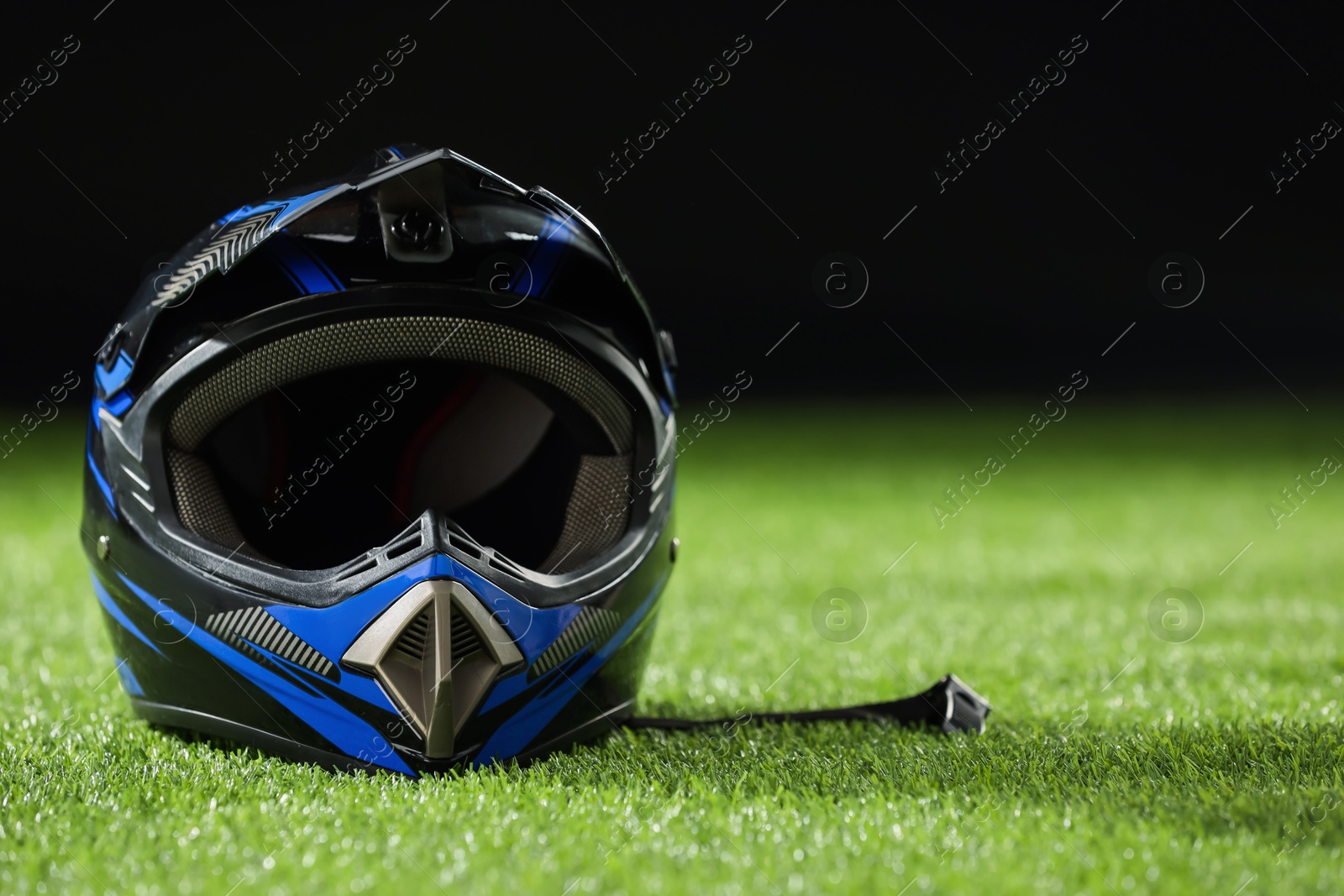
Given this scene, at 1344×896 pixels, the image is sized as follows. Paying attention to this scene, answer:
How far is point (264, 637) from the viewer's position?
202cm

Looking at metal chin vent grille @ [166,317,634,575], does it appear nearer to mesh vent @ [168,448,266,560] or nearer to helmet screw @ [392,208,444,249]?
mesh vent @ [168,448,266,560]

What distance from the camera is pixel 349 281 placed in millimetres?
2029

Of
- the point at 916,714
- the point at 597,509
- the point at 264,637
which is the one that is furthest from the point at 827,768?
the point at 264,637

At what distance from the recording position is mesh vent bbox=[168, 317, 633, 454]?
2.09 meters

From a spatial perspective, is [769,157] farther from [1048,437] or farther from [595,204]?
[1048,437]

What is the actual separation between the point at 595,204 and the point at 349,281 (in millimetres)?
9212

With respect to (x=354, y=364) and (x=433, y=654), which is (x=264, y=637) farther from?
(x=354, y=364)

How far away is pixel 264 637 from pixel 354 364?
1.79ft

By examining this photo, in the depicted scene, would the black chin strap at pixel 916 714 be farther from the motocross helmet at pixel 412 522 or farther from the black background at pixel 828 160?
the black background at pixel 828 160

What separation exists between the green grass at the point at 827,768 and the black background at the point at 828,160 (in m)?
5.93

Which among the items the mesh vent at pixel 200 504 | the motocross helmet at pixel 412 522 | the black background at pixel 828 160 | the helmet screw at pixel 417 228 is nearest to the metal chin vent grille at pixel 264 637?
the motocross helmet at pixel 412 522

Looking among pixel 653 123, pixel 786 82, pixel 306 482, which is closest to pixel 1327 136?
pixel 786 82

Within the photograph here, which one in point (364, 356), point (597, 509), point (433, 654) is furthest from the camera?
point (597, 509)

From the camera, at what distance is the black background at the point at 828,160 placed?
1040 cm
